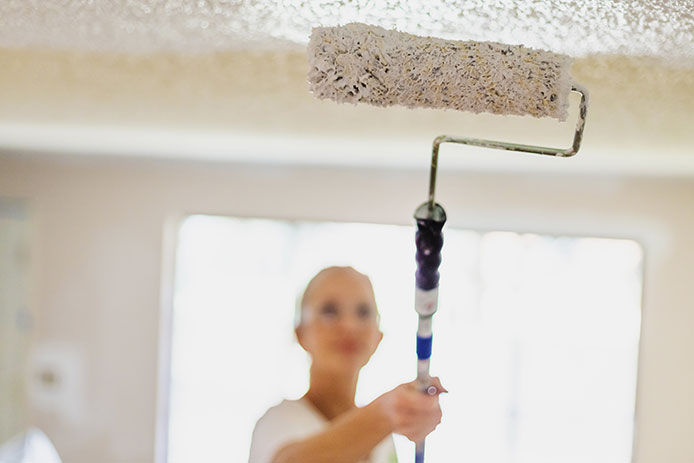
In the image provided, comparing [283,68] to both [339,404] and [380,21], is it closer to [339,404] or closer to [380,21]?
[380,21]

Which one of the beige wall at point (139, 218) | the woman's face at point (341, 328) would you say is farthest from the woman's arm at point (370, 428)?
the beige wall at point (139, 218)

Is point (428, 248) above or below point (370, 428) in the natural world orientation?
above

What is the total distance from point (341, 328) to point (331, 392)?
4.0 inches

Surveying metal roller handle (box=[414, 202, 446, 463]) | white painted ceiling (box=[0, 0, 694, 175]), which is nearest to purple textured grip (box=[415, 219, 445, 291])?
metal roller handle (box=[414, 202, 446, 463])

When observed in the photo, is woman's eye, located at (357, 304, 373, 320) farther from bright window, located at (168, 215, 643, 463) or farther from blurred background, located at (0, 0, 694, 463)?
bright window, located at (168, 215, 643, 463)

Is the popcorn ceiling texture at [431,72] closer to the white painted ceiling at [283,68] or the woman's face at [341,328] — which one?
the white painted ceiling at [283,68]

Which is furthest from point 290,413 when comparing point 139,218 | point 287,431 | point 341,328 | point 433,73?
point 139,218

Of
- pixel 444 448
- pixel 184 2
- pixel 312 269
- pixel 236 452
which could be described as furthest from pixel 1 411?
pixel 184 2

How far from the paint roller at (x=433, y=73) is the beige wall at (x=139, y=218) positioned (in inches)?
37.5

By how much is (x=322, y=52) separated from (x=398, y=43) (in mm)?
36

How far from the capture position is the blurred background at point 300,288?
118cm

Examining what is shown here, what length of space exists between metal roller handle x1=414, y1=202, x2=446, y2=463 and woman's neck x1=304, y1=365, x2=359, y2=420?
33 centimetres

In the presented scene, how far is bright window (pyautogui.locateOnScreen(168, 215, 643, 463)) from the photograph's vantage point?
5.19ft

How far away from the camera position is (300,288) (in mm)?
1710
